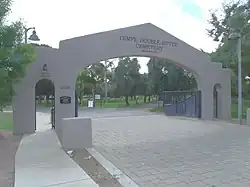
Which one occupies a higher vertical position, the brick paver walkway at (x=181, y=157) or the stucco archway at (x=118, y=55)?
the stucco archway at (x=118, y=55)

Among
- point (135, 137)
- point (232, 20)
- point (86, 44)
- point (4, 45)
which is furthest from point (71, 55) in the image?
point (232, 20)

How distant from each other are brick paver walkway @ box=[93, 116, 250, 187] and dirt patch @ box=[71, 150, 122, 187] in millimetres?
445

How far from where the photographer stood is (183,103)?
2181 centimetres

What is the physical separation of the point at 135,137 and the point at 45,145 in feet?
11.1

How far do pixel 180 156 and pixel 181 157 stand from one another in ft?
0.41

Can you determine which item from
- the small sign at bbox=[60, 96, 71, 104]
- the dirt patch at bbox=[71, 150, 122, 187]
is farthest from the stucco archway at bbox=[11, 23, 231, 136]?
the dirt patch at bbox=[71, 150, 122, 187]

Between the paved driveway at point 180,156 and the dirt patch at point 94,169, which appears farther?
the paved driveway at point 180,156

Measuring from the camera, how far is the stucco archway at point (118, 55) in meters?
14.4

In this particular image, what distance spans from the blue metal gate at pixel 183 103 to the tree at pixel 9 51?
38.2 feet

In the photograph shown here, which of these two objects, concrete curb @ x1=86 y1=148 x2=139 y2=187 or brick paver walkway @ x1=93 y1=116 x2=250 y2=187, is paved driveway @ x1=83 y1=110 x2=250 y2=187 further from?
concrete curb @ x1=86 y1=148 x2=139 y2=187

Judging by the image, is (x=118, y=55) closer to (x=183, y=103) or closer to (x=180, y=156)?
(x=183, y=103)

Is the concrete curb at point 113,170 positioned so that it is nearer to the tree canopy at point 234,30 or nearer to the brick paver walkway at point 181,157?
the brick paver walkway at point 181,157

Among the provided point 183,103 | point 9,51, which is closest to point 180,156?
point 9,51

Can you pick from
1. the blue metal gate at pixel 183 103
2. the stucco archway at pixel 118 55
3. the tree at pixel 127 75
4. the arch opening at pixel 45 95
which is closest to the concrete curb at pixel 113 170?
the stucco archway at pixel 118 55
